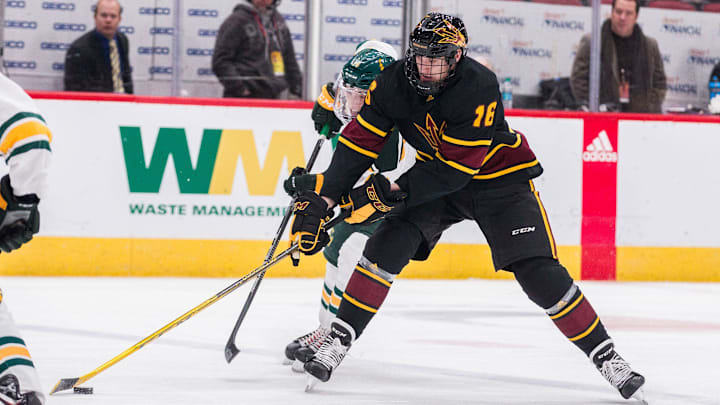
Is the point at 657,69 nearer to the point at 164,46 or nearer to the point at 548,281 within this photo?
the point at 164,46

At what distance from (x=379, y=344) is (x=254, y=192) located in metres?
2.17

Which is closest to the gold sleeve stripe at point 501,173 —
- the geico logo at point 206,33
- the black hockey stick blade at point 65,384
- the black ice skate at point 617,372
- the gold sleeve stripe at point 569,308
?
the gold sleeve stripe at point 569,308

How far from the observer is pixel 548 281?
2.71m

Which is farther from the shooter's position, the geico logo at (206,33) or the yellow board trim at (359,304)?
the geico logo at (206,33)

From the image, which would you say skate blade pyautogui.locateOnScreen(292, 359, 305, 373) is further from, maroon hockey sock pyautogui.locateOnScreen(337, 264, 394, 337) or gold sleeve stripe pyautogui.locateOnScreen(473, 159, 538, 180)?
gold sleeve stripe pyautogui.locateOnScreen(473, 159, 538, 180)

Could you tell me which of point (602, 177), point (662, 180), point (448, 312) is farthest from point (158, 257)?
point (662, 180)

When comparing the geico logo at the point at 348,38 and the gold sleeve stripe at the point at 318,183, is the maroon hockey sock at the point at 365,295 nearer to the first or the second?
the gold sleeve stripe at the point at 318,183

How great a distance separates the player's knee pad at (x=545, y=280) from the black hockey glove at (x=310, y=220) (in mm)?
546

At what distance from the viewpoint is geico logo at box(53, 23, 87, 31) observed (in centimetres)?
552

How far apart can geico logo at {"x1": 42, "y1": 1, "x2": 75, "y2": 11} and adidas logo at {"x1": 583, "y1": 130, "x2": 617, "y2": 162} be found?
3004mm

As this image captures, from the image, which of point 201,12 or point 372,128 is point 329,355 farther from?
point 201,12

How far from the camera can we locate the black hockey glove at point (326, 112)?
3340mm

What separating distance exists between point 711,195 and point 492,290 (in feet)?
5.37

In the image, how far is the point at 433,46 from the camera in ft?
8.59
